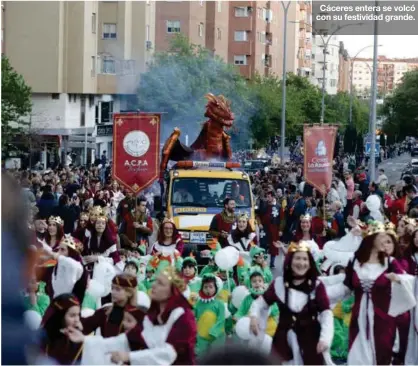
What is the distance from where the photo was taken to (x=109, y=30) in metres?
58.8

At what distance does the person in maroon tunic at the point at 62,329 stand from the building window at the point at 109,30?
50.8 metres

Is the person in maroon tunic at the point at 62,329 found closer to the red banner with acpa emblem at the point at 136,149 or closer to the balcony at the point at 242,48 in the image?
the red banner with acpa emblem at the point at 136,149

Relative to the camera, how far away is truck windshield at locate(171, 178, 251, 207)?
20984 millimetres

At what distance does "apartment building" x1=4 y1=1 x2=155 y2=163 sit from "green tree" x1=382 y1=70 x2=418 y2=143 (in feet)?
61.8

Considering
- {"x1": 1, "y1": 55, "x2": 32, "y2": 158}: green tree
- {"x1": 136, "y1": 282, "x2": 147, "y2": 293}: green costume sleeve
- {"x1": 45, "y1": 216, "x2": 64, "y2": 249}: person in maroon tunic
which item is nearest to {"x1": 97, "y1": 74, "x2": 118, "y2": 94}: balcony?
{"x1": 1, "y1": 55, "x2": 32, "y2": 158}: green tree

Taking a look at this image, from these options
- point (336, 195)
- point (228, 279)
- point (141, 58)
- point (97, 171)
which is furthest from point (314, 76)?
point (228, 279)

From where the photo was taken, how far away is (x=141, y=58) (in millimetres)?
57719

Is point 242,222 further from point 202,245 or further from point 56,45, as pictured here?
point 56,45

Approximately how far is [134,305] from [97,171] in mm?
29661

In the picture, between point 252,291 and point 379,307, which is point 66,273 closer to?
point 252,291

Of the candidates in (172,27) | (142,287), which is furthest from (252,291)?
(172,27)

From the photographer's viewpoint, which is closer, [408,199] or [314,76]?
[408,199]

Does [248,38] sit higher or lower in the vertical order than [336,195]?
higher

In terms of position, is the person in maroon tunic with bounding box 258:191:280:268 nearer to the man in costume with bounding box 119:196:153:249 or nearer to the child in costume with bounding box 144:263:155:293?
the man in costume with bounding box 119:196:153:249
